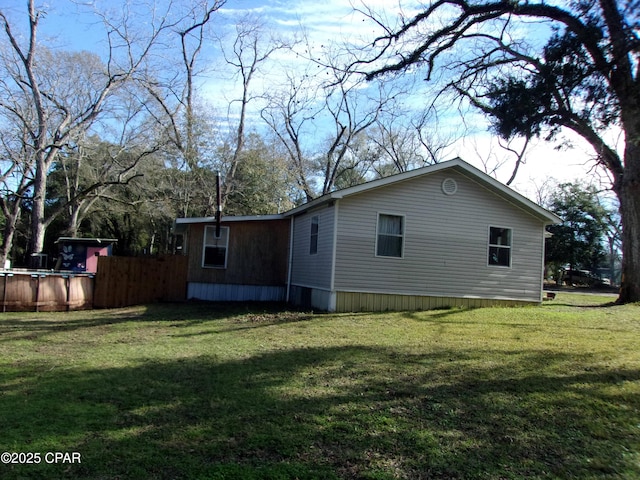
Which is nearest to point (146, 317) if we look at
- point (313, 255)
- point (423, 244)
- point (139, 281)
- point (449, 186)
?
point (139, 281)

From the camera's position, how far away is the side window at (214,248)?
16.6 m

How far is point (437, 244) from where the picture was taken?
13.4m

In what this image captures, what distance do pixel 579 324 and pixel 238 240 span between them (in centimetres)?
1082

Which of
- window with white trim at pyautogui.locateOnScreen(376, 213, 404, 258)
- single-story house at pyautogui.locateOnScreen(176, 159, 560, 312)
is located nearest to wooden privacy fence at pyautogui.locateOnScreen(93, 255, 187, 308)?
single-story house at pyautogui.locateOnScreen(176, 159, 560, 312)

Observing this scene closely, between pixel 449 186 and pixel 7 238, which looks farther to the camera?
pixel 7 238

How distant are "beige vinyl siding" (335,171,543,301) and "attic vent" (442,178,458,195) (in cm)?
11

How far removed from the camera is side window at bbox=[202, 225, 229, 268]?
1656 cm

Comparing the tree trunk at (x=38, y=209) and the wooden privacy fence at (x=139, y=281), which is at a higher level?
the tree trunk at (x=38, y=209)

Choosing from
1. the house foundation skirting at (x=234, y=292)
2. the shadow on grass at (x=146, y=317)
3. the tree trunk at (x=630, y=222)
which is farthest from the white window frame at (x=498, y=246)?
the house foundation skirting at (x=234, y=292)

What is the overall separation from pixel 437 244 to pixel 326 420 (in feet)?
31.9

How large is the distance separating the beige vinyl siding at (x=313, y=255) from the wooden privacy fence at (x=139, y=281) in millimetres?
3940

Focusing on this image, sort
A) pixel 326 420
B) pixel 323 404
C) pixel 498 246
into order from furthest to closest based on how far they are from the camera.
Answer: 1. pixel 498 246
2. pixel 323 404
3. pixel 326 420

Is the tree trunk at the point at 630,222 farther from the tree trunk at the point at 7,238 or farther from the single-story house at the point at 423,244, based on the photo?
the tree trunk at the point at 7,238

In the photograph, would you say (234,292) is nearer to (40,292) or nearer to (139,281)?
(139,281)
